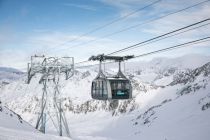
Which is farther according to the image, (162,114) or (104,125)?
(104,125)

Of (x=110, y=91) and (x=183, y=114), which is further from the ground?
(x=110, y=91)

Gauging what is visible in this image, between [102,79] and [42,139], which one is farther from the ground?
[102,79]

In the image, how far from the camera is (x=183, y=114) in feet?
248

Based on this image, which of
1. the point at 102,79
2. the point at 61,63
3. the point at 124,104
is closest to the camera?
the point at 102,79

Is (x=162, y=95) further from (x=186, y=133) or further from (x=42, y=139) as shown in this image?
(x=42, y=139)

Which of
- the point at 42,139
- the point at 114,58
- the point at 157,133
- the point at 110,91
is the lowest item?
the point at 157,133

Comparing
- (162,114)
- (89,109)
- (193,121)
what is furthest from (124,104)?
(193,121)

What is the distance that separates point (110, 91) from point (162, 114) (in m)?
60.6

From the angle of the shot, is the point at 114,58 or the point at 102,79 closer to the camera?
the point at 114,58

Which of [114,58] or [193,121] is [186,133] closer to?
[193,121]

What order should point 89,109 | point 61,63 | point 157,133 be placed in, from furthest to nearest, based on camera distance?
point 89,109 < point 157,133 < point 61,63

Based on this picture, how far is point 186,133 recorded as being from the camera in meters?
58.2

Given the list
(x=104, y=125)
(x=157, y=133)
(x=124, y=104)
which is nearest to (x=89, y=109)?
(x=124, y=104)

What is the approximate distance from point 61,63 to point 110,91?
16606 mm
